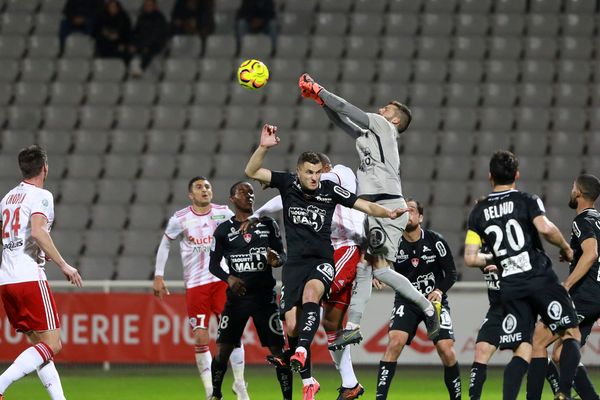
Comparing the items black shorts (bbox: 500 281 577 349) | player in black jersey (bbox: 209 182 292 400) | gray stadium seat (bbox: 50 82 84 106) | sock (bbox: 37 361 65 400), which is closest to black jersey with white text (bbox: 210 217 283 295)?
player in black jersey (bbox: 209 182 292 400)

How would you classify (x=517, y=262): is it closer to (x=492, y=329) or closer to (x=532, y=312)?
(x=532, y=312)

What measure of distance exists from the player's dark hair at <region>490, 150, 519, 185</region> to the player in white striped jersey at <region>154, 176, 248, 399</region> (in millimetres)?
3635

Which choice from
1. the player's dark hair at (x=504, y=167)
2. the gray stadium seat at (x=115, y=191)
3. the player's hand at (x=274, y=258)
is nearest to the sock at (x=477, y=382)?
the player's dark hair at (x=504, y=167)

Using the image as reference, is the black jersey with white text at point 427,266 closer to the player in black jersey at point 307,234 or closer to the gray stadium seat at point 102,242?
the player in black jersey at point 307,234

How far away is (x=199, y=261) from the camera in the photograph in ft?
36.6

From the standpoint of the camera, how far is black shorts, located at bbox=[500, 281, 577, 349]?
7863 millimetres

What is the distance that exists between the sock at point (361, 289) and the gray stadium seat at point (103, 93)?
9.53m

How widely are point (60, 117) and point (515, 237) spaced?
11.6 metres

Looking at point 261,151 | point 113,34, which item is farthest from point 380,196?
point 113,34

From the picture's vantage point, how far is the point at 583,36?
18.0m

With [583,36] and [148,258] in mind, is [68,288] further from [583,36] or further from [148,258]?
[583,36]

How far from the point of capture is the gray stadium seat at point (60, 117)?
58.6 ft

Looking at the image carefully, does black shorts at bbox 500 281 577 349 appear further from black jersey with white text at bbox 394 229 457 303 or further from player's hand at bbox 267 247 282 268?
player's hand at bbox 267 247 282 268

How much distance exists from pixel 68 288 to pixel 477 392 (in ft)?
25.1
